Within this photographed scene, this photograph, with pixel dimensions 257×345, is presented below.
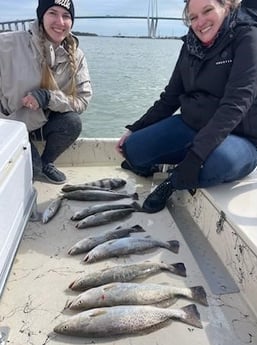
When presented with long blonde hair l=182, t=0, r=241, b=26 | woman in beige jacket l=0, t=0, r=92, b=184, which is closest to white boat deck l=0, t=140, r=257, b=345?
woman in beige jacket l=0, t=0, r=92, b=184

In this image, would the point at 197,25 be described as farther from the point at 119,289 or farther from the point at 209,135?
A: the point at 119,289

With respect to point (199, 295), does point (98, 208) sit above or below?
below

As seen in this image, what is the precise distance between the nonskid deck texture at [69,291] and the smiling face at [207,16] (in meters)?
1.14

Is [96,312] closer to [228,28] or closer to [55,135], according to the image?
[228,28]

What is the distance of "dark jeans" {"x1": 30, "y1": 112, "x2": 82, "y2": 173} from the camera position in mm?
3141

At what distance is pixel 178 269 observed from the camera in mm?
2016

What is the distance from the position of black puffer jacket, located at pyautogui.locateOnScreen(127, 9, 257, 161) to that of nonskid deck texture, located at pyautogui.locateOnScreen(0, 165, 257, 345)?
62 centimetres

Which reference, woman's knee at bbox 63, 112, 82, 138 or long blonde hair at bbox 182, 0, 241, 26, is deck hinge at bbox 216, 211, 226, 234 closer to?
long blonde hair at bbox 182, 0, 241, 26

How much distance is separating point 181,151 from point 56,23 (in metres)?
1.30

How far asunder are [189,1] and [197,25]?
142 millimetres

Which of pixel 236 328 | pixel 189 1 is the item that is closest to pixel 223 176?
pixel 236 328

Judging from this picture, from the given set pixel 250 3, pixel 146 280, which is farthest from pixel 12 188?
pixel 250 3

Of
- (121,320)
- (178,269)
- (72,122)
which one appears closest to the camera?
(121,320)

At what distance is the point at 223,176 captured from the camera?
226 centimetres
